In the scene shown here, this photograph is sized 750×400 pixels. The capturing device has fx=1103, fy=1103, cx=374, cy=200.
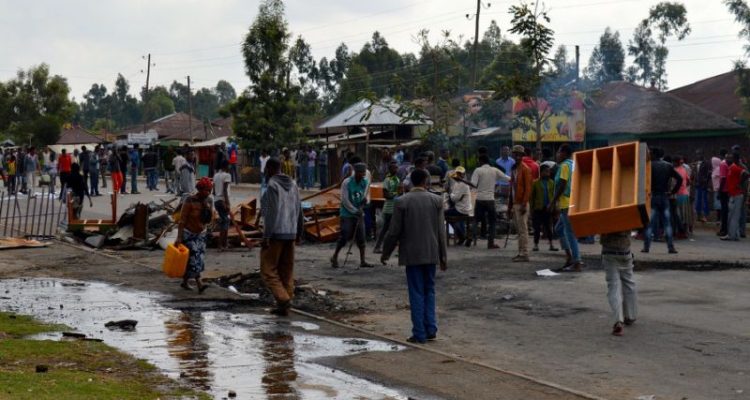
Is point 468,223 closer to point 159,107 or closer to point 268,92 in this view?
point 268,92

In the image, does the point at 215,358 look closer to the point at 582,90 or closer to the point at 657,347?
the point at 657,347

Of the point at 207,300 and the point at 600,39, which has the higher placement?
the point at 600,39

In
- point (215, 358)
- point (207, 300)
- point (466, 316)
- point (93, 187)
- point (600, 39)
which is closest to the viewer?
point (215, 358)

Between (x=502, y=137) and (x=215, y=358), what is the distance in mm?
28170

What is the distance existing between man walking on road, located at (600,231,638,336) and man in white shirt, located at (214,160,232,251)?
10591 mm

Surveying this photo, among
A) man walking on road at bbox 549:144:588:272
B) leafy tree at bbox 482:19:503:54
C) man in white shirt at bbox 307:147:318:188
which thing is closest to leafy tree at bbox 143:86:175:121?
leafy tree at bbox 482:19:503:54

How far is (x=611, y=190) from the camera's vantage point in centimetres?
1244

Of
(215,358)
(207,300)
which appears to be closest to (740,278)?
(207,300)

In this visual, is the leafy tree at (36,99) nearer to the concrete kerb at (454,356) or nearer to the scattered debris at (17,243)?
the scattered debris at (17,243)

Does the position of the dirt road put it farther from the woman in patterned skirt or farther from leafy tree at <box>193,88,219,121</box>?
leafy tree at <box>193,88,219,121</box>

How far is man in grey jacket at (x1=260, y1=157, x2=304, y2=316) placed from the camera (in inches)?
520

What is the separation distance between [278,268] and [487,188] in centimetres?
786

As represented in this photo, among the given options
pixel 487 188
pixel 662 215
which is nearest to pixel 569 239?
pixel 662 215

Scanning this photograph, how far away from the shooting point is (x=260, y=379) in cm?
934
